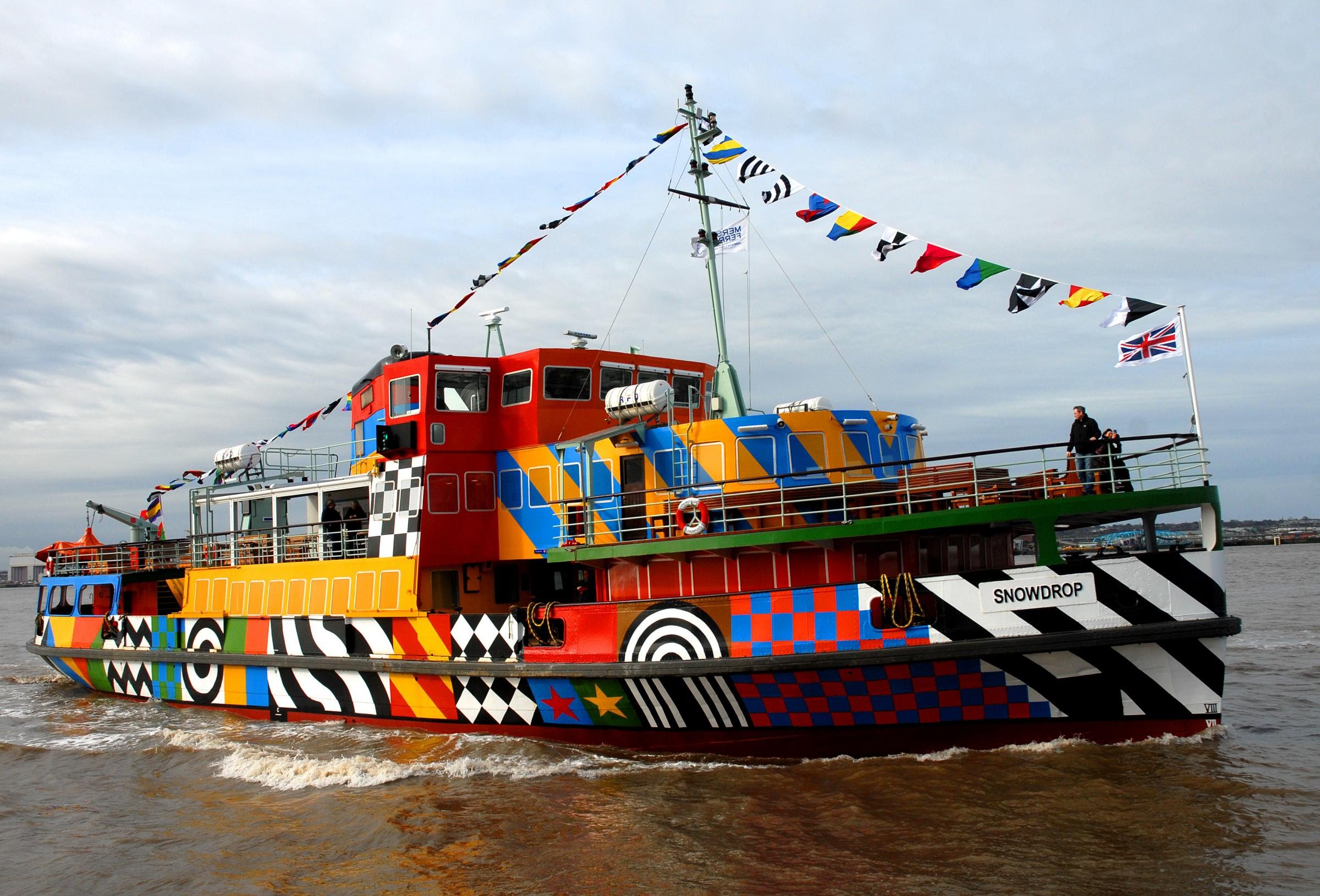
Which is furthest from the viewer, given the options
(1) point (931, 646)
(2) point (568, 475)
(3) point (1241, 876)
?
(2) point (568, 475)

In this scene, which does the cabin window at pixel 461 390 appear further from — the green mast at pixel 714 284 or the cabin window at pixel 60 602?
the cabin window at pixel 60 602

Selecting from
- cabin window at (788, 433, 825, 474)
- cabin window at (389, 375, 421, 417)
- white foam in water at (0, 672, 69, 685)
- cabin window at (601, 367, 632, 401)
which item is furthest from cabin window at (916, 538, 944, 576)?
white foam in water at (0, 672, 69, 685)

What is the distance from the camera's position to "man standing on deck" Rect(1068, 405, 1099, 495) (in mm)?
10352

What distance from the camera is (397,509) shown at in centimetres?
1345

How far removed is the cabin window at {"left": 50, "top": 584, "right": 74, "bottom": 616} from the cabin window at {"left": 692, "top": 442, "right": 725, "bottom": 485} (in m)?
14.6

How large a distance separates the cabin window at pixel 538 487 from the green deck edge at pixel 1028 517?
10.6ft

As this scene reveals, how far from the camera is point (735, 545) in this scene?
34.3 feet

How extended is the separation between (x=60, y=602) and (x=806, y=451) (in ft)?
52.9

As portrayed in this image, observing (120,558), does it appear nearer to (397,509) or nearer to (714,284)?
(397,509)

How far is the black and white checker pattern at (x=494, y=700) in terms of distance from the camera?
39.1 feet

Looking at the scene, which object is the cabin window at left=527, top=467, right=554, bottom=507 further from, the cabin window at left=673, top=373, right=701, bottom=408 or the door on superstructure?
the cabin window at left=673, top=373, right=701, bottom=408

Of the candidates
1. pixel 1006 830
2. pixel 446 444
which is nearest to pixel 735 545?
pixel 1006 830

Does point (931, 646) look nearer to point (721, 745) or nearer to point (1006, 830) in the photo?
point (1006, 830)

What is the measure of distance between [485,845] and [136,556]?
13006 mm
